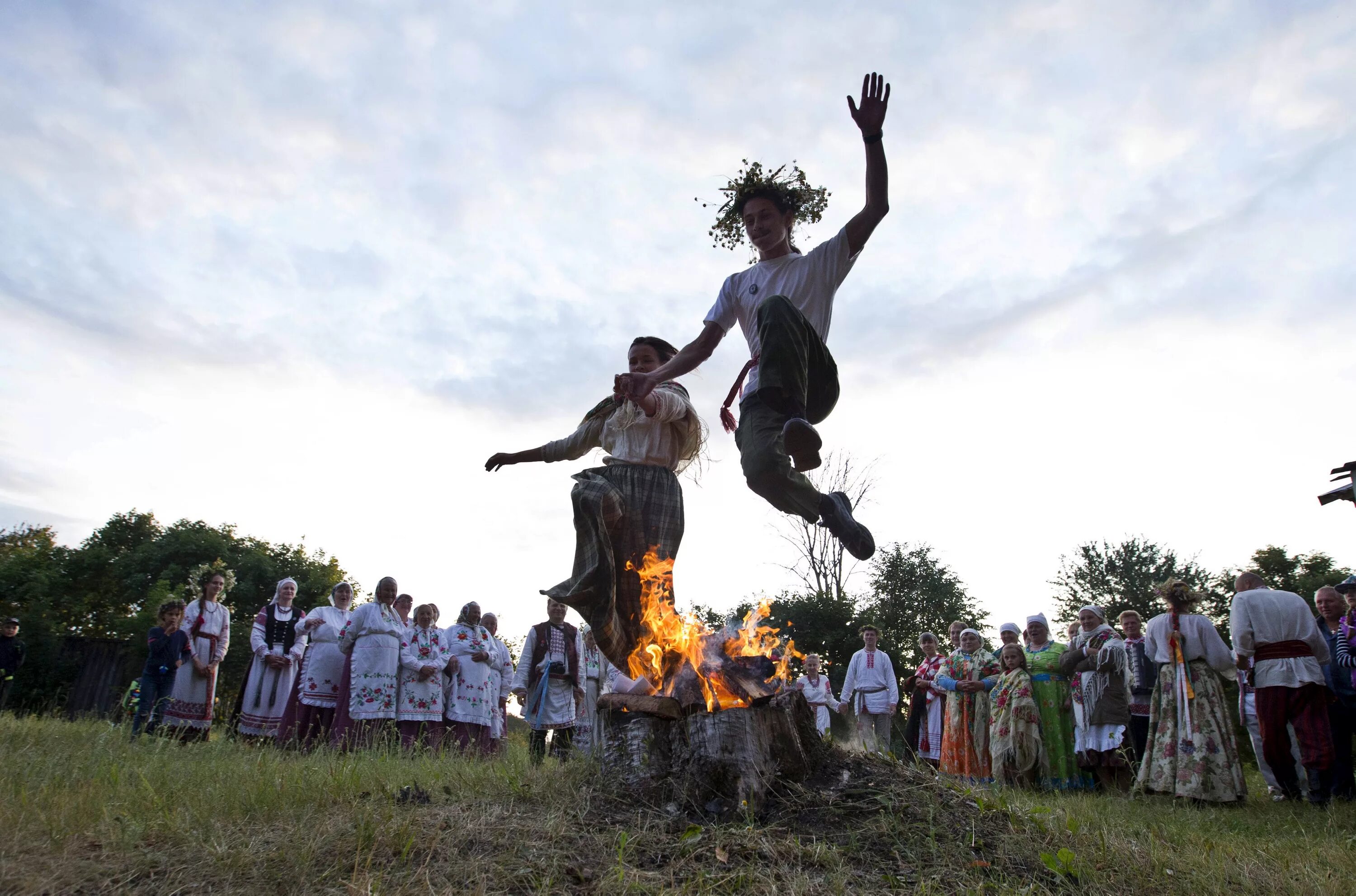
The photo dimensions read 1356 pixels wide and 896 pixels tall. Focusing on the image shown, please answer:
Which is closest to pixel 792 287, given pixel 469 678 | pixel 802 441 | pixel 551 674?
pixel 802 441

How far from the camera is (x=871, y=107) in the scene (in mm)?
3961

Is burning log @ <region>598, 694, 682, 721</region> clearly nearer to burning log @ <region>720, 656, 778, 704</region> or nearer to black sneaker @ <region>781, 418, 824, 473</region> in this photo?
burning log @ <region>720, 656, 778, 704</region>

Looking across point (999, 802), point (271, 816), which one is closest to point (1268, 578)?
point (999, 802)

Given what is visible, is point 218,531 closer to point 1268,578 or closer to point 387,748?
point 387,748

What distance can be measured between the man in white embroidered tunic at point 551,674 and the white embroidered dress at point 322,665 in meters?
1.95

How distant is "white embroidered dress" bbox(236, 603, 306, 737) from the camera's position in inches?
367

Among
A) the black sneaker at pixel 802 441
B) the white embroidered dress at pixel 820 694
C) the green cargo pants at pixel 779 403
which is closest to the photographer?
the black sneaker at pixel 802 441

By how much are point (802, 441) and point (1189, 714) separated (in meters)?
5.83

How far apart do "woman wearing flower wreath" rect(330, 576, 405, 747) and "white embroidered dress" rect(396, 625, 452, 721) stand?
0.29ft

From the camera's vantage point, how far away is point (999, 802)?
392 centimetres

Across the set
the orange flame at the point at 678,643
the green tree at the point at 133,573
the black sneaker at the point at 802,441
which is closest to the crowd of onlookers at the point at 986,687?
the orange flame at the point at 678,643

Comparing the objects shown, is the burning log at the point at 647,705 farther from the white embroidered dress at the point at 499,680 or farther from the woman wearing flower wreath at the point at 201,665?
the woman wearing flower wreath at the point at 201,665

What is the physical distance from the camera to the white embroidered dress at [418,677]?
894 cm

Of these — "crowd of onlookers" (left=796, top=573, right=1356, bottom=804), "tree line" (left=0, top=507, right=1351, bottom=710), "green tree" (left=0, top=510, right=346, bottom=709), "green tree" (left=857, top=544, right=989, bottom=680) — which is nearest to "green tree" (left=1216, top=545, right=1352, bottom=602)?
"tree line" (left=0, top=507, right=1351, bottom=710)
